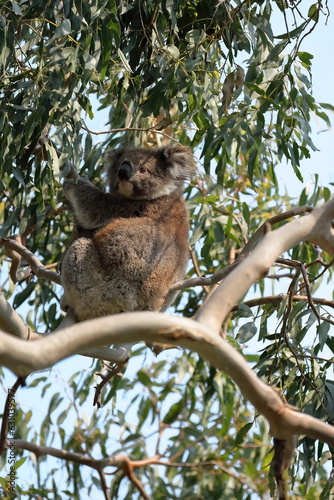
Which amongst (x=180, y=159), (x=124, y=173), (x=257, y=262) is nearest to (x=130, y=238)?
(x=124, y=173)

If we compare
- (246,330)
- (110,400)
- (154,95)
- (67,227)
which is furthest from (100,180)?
(246,330)

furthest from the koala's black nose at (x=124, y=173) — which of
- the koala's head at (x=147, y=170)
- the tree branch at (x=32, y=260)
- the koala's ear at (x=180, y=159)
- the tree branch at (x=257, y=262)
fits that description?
the tree branch at (x=257, y=262)

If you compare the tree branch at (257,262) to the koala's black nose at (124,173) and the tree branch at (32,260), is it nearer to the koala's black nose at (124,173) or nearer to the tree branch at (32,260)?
the tree branch at (32,260)

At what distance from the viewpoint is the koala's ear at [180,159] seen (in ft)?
13.2

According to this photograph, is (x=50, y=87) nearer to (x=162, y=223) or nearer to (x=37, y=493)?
(x=162, y=223)

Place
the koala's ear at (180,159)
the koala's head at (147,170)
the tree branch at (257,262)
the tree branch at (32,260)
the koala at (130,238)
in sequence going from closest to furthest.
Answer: the tree branch at (257,262) → the tree branch at (32,260) → the koala at (130,238) → the koala's head at (147,170) → the koala's ear at (180,159)

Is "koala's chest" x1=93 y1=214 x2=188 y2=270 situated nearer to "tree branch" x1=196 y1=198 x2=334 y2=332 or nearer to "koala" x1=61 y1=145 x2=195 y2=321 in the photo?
"koala" x1=61 y1=145 x2=195 y2=321

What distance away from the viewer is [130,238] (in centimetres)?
353

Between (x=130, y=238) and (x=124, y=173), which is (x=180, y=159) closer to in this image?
(x=124, y=173)

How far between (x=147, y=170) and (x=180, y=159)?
194 millimetres

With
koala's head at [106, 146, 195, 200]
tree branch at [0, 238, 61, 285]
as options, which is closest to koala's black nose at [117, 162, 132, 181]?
koala's head at [106, 146, 195, 200]

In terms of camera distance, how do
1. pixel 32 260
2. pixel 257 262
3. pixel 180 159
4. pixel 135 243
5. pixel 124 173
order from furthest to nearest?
pixel 180 159 < pixel 124 173 < pixel 135 243 < pixel 32 260 < pixel 257 262

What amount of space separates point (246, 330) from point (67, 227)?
2.54 meters

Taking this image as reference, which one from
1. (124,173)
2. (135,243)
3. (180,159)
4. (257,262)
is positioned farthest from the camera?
(180,159)
